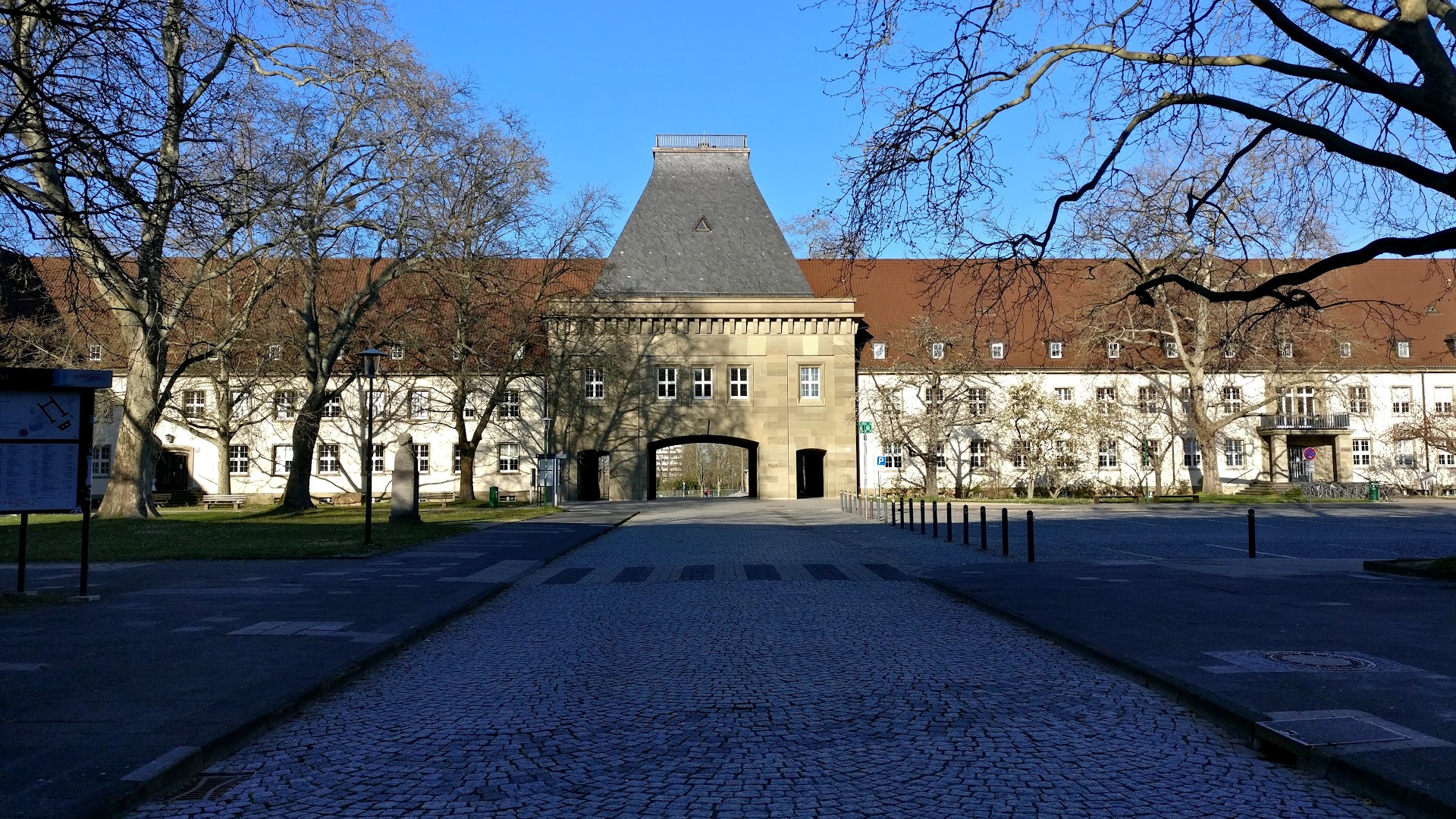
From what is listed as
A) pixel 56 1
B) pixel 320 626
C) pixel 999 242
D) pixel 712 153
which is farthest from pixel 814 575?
pixel 712 153

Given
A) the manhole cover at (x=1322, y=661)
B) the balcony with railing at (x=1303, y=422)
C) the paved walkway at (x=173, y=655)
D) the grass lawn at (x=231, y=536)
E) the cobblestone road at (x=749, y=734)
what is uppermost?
the balcony with railing at (x=1303, y=422)

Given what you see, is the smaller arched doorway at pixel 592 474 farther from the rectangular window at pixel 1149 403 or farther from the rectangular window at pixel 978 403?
the rectangular window at pixel 1149 403

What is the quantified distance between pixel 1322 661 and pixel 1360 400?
6210cm

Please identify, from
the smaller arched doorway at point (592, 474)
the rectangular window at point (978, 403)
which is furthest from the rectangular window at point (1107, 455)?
the smaller arched doorway at point (592, 474)

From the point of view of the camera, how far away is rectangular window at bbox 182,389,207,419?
52662 mm

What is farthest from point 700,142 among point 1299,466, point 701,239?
point 1299,466

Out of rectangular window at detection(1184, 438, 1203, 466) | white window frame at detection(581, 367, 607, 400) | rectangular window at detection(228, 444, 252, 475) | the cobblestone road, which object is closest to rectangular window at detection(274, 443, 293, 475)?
rectangular window at detection(228, 444, 252, 475)

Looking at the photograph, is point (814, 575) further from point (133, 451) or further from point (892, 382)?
point (892, 382)

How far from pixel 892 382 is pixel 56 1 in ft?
172

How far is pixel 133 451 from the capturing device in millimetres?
29688

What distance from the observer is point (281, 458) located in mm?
58938

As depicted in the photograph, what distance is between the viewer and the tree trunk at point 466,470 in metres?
47.7

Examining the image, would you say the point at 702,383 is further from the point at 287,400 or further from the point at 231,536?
the point at 231,536

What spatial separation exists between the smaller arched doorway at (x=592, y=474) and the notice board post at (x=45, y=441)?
44.7 metres
